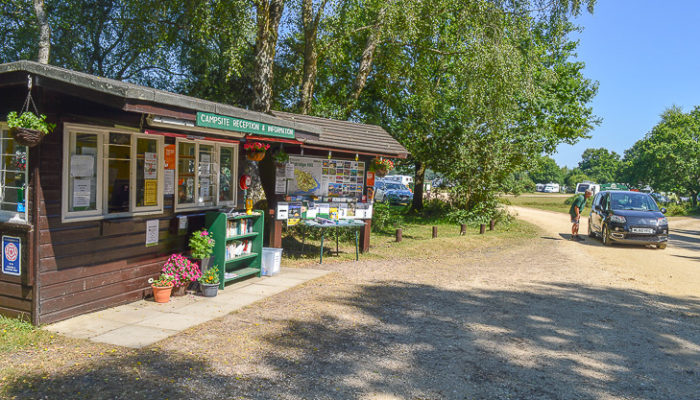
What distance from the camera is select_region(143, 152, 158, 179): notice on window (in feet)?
24.8

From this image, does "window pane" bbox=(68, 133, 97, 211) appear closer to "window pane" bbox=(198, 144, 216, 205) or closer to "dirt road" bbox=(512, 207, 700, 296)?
"window pane" bbox=(198, 144, 216, 205)

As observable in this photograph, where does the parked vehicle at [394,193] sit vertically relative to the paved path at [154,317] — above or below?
above

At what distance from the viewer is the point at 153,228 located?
25.5ft

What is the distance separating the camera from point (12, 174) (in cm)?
625

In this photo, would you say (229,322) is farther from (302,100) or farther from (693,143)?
(693,143)

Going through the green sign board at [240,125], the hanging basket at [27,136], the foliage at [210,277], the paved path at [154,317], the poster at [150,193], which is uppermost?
the green sign board at [240,125]

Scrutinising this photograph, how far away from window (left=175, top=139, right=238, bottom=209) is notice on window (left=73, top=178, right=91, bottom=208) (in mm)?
1671

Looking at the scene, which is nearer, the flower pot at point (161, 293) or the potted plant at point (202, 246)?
the flower pot at point (161, 293)

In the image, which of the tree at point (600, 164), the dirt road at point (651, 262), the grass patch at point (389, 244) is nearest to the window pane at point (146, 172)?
the grass patch at point (389, 244)

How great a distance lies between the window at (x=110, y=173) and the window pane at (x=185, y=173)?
0.54 m

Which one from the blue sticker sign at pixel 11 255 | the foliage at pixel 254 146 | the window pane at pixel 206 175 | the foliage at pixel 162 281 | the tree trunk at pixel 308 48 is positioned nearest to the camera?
the blue sticker sign at pixel 11 255

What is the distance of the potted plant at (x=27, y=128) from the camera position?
5441mm

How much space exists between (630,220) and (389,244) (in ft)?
24.9

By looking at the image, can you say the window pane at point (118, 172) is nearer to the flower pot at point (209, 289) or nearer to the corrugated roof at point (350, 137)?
the flower pot at point (209, 289)
